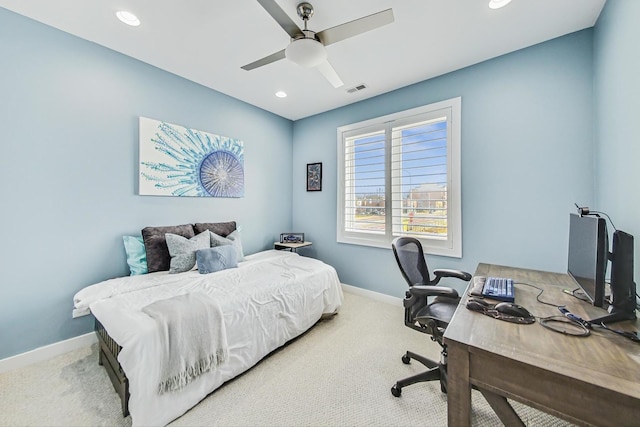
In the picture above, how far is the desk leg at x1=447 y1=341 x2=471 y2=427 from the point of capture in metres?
0.96

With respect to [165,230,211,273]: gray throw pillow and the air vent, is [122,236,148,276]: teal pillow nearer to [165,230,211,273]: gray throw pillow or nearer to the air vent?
[165,230,211,273]: gray throw pillow

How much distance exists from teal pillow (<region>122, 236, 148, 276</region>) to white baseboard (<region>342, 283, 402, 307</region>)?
2.53 metres

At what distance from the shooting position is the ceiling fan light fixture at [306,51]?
1.71m

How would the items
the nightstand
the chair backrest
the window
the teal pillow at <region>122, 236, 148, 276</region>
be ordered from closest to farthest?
1. the chair backrest
2. the teal pillow at <region>122, 236, 148, 276</region>
3. the window
4. the nightstand

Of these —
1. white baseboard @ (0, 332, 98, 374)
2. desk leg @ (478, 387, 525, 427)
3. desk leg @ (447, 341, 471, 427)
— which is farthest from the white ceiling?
white baseboard @ (0, 332, 98, 374)

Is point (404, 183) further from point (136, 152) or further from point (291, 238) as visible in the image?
point (136, 152)

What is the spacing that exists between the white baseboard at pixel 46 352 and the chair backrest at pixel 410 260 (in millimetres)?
2878

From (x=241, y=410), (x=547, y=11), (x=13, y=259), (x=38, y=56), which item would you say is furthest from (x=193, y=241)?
(x=547, y=11)

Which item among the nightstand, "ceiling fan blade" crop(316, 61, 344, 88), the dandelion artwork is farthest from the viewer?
the nightstand

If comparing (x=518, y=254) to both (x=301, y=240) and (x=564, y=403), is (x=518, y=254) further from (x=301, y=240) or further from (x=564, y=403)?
(x=301, y=240)

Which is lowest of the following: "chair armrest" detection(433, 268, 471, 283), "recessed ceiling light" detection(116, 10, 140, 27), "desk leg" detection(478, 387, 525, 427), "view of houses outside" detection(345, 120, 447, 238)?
"desk leg" detection(478, 387, 525, 427)

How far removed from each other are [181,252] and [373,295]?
2.44 meters

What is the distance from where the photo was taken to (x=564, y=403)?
792 mm

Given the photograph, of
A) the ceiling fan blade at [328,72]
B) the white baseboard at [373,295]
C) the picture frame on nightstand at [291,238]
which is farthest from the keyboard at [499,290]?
the picture frame on nightstand at [291,238]
